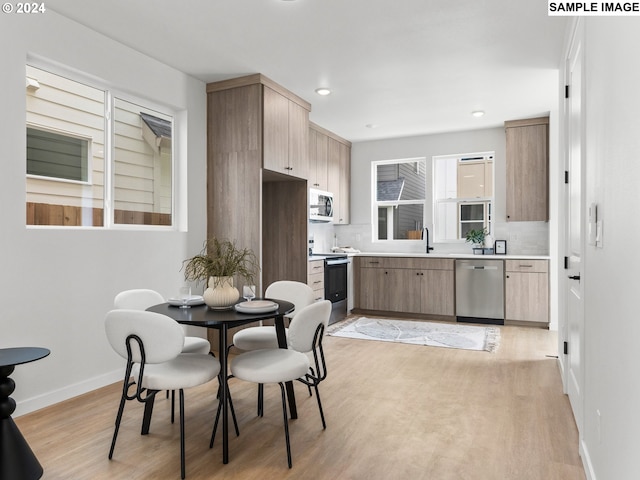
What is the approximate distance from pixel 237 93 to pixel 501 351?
12.0 ft

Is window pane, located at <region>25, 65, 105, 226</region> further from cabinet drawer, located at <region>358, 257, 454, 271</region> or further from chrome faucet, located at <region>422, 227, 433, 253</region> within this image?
chrome faucet, located at <region>422, 227, 433, 253</region>

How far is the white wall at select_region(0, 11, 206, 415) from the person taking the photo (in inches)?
110

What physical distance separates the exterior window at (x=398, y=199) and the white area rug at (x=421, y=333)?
1618mm

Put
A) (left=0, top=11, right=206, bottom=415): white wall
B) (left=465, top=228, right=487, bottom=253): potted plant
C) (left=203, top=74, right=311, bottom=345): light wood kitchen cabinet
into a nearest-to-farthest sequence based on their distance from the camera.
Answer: (left=0, top=11, right=206, bottom=415): white wall < (left=203, top=74, right=311, bottom=345): light wood kitchen cabinet < (left=465, top=228, right=487, bottom=253): potted plant

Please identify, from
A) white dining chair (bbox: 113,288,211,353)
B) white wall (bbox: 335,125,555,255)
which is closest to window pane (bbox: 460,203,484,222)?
white wall (bbox: 335,125,555,255)

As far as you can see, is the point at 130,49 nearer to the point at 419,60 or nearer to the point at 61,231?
the point at 61,231


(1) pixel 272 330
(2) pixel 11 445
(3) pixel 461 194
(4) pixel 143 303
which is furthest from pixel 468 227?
(2) pixel 11 445

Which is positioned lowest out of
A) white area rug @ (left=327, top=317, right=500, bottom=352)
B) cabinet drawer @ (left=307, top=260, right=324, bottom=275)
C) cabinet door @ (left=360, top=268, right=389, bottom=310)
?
white area rug @ (left=327, top=317, right=500, bottom=352)

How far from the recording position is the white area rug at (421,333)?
4719 millimetres

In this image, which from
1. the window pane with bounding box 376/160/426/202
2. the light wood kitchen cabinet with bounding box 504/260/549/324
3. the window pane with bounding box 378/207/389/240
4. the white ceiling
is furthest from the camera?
the window pane with bounding box 378/207/389/240

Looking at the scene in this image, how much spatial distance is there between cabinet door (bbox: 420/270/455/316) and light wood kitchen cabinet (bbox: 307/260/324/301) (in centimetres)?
151

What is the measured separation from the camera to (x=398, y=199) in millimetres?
7008

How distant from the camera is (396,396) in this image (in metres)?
3.18

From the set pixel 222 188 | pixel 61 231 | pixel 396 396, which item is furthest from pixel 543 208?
pixel 61 231
